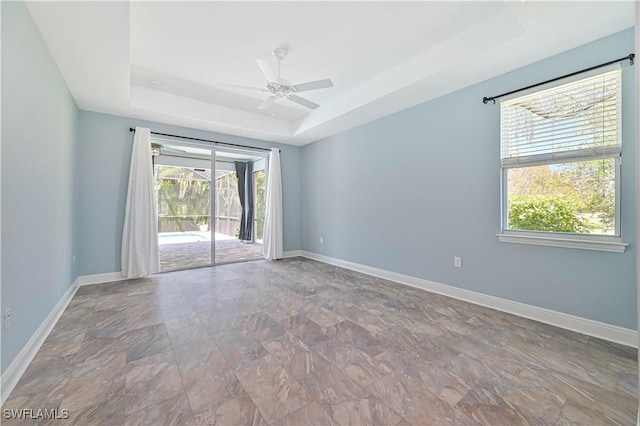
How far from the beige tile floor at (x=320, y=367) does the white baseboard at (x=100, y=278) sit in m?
0.98

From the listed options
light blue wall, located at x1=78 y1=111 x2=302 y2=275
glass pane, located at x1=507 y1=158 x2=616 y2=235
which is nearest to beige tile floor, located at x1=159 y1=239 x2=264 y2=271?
light blue wall, located at x1=78 y1=111 x2=302 y2=275

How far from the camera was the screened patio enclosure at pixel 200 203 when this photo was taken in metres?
4.96

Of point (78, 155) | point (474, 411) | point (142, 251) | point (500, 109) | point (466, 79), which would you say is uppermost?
point (466, 79)

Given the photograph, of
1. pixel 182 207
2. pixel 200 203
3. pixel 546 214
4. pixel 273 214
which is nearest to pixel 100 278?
pixel 182 207

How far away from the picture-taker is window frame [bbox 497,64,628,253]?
7.18ft

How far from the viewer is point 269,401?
151 centimetres

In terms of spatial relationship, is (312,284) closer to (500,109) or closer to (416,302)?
(416,302)

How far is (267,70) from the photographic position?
2678 mm

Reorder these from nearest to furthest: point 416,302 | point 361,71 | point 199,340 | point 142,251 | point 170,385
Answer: point 170,385 → point 199,340 → point 416,302 → point 361,71 → point 142,251

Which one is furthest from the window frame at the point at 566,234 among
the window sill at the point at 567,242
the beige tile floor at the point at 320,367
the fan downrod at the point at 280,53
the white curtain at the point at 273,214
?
the white curtain at the point at 273,214

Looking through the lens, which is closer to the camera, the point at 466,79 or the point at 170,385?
the point at 170,385

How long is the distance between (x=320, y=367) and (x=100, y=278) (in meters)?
3.87

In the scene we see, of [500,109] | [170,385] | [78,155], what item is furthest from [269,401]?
[78,155]

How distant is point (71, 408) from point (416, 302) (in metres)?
3.02
